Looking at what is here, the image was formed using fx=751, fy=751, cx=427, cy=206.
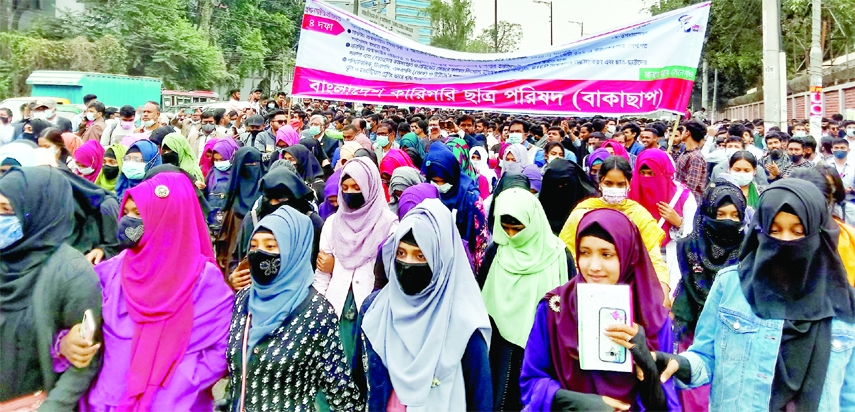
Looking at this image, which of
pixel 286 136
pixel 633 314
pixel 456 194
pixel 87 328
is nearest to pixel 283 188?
pixel 456 194

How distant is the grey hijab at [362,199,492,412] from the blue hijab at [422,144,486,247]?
99.3 inches

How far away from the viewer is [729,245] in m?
3.80

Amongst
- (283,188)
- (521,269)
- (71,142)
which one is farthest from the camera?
(71,142)

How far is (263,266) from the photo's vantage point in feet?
9.05

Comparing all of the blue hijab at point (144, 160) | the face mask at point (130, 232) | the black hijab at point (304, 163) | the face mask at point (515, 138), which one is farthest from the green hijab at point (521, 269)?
the face mask at point (515, 138)

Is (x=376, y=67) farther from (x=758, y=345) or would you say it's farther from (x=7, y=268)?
(x=758, y=345)

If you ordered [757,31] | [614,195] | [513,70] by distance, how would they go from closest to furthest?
[614,195]
[513,70]
[757,31]

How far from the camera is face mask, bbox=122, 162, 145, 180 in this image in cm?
541

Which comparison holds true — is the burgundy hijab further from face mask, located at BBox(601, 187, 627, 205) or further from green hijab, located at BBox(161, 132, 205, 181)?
green hijab, located at BBox(161, 132, 205, 181)

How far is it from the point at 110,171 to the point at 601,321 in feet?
15.5

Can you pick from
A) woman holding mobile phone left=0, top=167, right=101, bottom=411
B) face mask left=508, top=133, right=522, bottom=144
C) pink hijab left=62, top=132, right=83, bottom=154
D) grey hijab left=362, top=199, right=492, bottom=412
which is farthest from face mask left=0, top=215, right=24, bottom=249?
face mask left=508, top=133, right=522, bottom=144

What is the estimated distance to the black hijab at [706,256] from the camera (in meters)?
3.76

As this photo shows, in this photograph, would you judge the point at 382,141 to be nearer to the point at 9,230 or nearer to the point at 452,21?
the point at 9,230

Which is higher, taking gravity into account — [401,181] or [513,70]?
[513,70]
